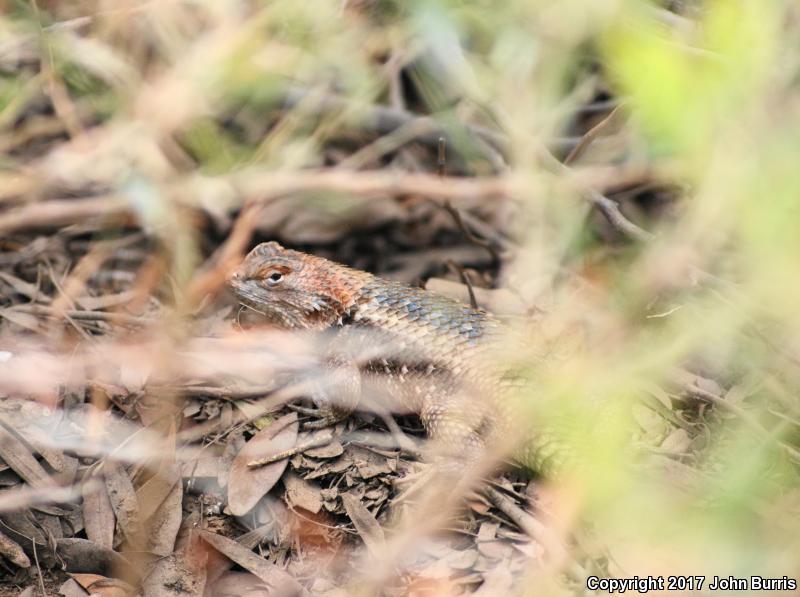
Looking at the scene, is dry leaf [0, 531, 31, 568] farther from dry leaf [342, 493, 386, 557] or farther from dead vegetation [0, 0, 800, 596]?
dry leaf [342, 493, 386, 557]

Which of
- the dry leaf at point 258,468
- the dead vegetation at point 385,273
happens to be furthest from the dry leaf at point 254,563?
the dry leaf at point 258,468

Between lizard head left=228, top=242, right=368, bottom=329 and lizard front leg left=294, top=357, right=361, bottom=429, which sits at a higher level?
lizard head left=228, top=242, right=368, bottom=329

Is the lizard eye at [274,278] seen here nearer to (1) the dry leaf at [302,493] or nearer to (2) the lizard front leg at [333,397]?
(2) the lizard front leg at [333,397]

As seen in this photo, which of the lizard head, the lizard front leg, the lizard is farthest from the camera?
the lizard head

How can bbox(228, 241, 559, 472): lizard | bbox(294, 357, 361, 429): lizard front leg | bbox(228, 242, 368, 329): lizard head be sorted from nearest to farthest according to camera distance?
1. bbox(228, 241, 559, 472): lizard
2. bbox(294, 357, 361, 429): lizard front leg
3. bbox(228, 242, 368, 329): lizard head

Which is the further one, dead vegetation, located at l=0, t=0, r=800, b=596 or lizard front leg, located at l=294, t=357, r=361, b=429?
lizard front leg, located at l=294, t=357, r=361, b=429

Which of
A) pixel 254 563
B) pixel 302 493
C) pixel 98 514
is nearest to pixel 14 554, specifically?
pixel 98 514

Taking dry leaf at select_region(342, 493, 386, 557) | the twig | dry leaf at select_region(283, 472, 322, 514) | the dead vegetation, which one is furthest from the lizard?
the twig

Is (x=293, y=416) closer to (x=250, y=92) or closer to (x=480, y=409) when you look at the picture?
(x=480, y=409)

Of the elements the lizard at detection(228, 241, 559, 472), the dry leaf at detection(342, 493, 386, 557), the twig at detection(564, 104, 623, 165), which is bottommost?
the dry leaf at detection(342, 493, 386, 557)

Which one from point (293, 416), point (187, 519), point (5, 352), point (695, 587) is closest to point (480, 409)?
point (293, 416)
